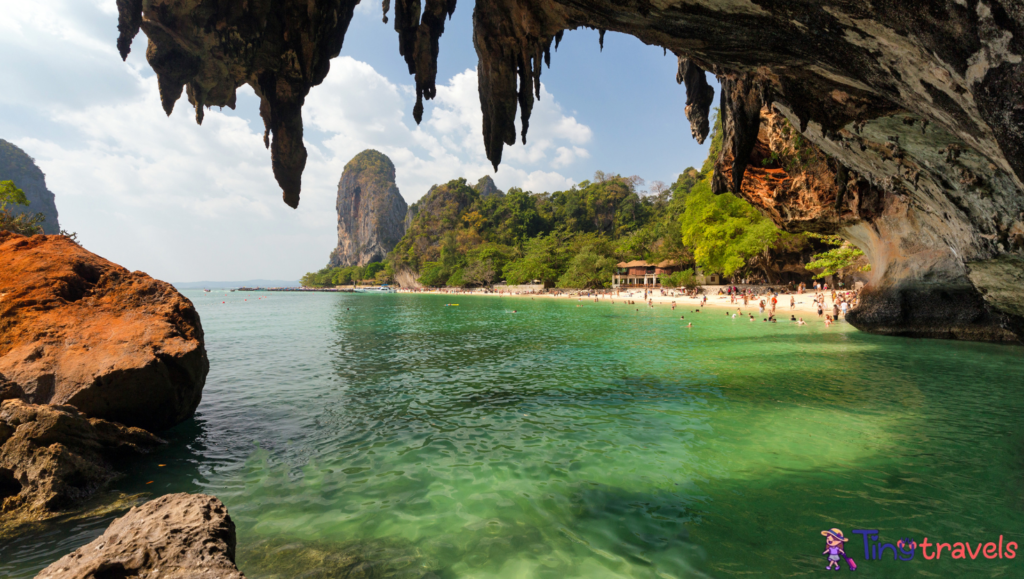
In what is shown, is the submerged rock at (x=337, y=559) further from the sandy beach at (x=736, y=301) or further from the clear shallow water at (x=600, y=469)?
the sandy beach at (x=736, y=301)

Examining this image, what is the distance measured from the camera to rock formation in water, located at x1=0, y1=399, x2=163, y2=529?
4.12m

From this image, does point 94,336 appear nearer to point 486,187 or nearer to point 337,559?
point 337,559

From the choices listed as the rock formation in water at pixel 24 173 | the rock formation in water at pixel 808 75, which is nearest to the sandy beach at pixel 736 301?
the rock formation in water at pixel 808 75

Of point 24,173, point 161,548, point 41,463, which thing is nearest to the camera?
point 161,548

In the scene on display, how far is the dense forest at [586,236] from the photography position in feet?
124

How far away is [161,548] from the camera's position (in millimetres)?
2012

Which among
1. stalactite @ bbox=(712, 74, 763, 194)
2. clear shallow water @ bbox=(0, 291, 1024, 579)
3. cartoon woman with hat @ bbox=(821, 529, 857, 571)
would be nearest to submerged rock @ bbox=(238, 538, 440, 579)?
clear shallow water @ bbox=(0, 291, 1024, 579)

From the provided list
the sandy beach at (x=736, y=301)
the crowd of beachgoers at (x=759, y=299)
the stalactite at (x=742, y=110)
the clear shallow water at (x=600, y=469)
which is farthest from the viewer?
the sandy beach at (x=736, y=301)

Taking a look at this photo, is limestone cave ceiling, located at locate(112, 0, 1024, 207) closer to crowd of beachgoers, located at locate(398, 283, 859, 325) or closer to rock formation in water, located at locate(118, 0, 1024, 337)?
rock formation in water, located at locate(118, 0, 1024, 337)

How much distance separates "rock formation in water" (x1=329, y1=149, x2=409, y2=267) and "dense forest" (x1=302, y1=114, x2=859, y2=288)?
2405cm

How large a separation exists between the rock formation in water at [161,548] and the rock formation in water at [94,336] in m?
4.71

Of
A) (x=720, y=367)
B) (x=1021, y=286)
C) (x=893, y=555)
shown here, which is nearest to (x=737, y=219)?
(x=720, y=367)

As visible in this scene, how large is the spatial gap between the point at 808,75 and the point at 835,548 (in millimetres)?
4892

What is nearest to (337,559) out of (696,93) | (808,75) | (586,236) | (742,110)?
(808,75)
